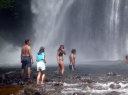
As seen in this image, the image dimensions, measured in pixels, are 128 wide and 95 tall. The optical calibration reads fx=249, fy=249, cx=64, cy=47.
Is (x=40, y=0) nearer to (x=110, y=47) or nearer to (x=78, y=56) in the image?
(x=78, y=56)

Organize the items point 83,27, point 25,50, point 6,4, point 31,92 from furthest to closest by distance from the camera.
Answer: point 83,27, point 6,4, point 25,50, point 31,92

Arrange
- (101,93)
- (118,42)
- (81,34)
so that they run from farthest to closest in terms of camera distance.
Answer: (81,34) → (118,42) → (101,93)

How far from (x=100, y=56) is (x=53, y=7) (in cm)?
1015

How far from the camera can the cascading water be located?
36344 mm

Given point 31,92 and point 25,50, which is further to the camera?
point 25,50

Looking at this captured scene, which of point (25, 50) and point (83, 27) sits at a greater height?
point (83, 27)

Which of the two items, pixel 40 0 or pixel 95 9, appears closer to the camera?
pixel 40 0

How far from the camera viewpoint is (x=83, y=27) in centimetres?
3884

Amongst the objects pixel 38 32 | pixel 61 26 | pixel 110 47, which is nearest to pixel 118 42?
pixel 110 47

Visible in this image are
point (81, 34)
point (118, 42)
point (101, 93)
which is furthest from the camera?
point (81, 34)

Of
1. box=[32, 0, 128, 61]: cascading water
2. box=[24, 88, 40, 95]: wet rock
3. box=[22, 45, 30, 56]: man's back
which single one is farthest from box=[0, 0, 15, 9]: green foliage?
box=[24, 88, 40, 95]: wet rock

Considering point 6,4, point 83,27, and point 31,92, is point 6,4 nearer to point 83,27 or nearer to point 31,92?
point 83,27

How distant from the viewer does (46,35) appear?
36469mm

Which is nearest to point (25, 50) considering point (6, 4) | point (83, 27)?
point (6, 4)
